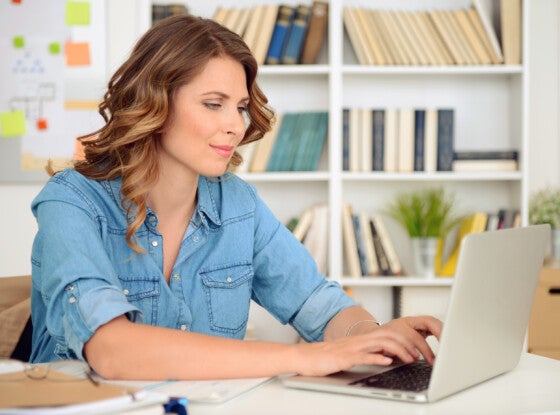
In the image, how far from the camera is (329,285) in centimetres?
176

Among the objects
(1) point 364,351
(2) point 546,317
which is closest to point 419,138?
(2) point 546,317

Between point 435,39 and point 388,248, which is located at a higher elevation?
point 435,39

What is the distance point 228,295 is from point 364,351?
484 millimetres

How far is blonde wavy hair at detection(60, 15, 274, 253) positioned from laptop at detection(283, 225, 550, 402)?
23.4 inches

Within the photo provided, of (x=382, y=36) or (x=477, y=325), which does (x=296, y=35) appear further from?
(x=477, y=325)

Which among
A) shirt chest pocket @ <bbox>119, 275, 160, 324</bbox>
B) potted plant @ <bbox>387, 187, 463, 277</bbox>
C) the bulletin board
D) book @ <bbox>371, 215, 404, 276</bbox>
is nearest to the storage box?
potted plant @ <bbox>387, 187, 463, 277</bbox>

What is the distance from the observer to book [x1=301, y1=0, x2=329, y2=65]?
11.6ft

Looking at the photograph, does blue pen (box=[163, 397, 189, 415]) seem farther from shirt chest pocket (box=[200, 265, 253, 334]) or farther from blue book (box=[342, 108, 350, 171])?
blue book (box=[342, 108, 350, 171])

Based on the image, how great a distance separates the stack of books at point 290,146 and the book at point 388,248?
355 millimetres

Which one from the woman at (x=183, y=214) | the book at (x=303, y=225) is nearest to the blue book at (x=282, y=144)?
the book at (x=303, y=225)

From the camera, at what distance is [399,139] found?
11.7ft

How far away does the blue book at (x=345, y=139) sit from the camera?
139 inches

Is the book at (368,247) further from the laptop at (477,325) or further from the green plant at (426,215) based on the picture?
the laptop at (477,325)

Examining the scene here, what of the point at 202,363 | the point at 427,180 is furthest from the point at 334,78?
the point at 202,363
